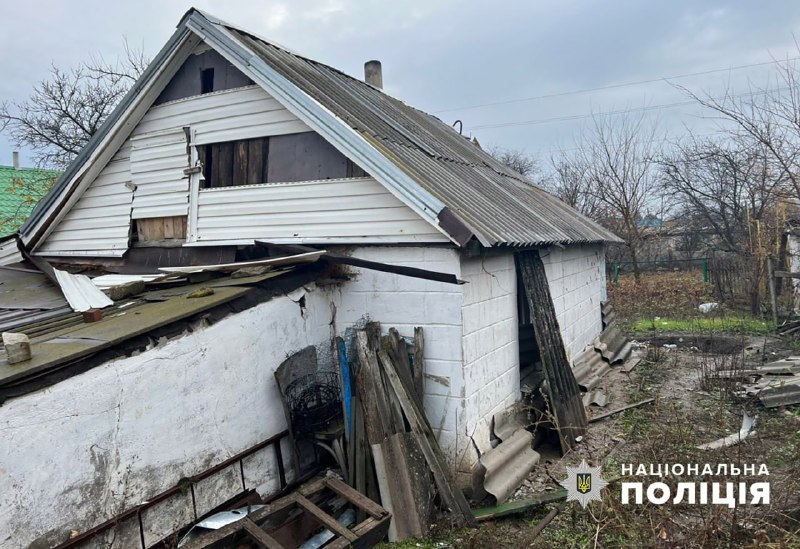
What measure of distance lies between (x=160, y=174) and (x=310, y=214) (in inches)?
111

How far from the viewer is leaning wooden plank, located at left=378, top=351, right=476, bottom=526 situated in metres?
4.93

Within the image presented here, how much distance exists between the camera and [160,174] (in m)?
7.59

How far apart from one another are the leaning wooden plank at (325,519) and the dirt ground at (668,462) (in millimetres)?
765

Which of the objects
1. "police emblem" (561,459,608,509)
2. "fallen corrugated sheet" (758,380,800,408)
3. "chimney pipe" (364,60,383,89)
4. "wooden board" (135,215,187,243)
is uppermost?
"chimney pipe" (364,60,383,89)

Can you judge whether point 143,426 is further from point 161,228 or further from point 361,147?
point 161,228

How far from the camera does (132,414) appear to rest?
403 cm

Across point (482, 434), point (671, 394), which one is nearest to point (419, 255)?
point (482, 434)

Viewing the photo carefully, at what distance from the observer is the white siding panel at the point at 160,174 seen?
24.3 feet

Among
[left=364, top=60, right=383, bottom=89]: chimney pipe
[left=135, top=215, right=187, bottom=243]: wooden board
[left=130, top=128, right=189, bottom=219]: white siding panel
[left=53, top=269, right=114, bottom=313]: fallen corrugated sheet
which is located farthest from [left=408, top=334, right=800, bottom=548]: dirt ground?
[left=364, top=60, right=383, bottom=89]: chimney pipe

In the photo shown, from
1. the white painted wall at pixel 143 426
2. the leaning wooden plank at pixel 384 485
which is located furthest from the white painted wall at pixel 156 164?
the leaning wooden plank at pixel 384 485

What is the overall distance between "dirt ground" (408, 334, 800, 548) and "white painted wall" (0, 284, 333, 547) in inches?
80.9

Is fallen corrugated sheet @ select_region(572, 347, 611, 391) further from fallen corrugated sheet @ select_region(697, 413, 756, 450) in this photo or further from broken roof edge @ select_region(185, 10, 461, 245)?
broken roof edge @ select_region(185, 10, 461, 245)

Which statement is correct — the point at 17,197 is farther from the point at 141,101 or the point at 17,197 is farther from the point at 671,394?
the point at 671,394

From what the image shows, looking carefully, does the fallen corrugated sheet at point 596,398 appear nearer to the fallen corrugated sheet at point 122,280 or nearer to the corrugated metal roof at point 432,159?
the corrugated metal roof at point 432,159
